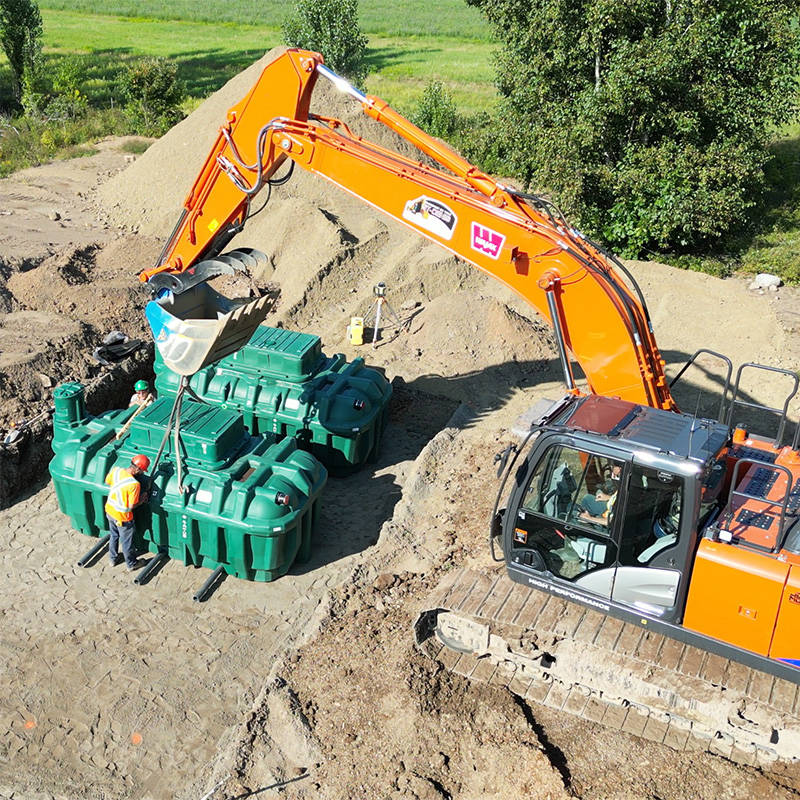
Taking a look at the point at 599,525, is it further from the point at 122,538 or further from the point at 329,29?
the point at 329,29

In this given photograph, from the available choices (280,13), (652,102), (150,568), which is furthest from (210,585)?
(280,13)

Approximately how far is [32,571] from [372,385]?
4.97 m

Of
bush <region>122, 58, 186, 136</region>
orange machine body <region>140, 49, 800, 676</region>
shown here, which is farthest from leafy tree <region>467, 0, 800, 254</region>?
bush <region>122, 58, 186, 136</region>

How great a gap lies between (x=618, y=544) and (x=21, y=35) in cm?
3359

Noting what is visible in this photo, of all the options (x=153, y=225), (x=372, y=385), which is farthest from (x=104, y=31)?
(x=372, y=385)

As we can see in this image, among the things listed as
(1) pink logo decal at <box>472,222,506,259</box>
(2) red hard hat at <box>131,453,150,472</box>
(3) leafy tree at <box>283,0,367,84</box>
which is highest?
(3) leafy tree at <box>283,0,367,84</box>

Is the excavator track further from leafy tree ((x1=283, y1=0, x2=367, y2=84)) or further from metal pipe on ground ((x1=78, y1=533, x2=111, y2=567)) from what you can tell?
leafy tree ((x1=283, y1=0, x2=367, y2=84))

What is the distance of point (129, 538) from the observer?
990 centimetres

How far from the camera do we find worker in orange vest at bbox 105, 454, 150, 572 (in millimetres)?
9609

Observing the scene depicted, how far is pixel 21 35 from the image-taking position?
108 feet

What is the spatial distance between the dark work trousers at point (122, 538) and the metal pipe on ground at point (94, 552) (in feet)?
0.88

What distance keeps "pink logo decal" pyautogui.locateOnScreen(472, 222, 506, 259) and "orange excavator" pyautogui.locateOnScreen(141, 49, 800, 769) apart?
2cm

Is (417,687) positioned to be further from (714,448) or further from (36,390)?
(36,390)

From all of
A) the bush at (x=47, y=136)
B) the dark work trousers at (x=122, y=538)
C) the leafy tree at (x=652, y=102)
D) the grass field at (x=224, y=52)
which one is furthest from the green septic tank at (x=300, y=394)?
the grass field at (x=224, y=52)
